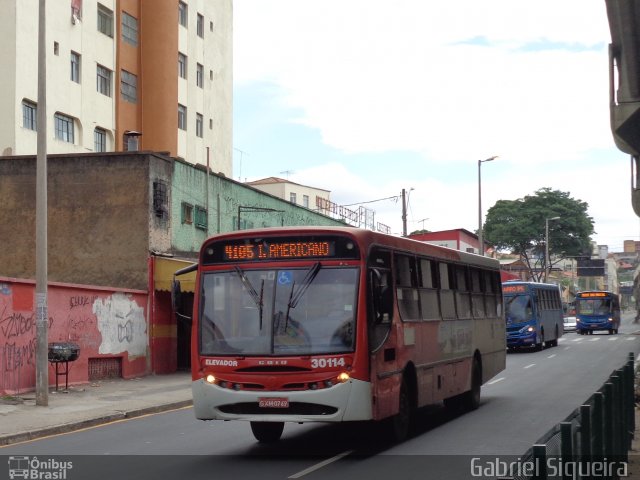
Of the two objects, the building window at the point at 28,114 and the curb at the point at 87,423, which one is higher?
the building window at the point at 28,114

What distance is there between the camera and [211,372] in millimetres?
12664

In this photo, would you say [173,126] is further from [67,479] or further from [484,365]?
[67,479]

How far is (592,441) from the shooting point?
27.0ft

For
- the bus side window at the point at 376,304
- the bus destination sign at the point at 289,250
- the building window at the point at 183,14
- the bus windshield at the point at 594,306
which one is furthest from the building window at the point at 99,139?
the bus side window at the point at 376,304

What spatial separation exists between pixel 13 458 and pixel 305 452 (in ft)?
12.6

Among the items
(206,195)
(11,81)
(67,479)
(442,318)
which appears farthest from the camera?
(11,81)

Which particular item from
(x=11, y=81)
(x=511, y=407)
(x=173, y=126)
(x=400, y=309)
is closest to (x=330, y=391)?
(x=400, y=309)

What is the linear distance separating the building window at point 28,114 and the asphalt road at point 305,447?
24.7 meters

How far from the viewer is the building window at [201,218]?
33.2 meters

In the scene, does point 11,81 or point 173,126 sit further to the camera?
point 173,126

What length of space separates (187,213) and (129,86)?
65.6ft

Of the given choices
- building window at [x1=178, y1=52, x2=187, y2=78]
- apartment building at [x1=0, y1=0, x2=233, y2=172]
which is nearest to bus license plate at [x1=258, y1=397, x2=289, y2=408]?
apartment building at [x1=0, y1=0, x2=233, y2=172]

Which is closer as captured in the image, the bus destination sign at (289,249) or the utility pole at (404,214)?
the bus destination sign at (289,249)

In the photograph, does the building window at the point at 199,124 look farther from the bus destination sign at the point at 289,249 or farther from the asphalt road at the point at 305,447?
the bus destination sign at the point at 289,249
